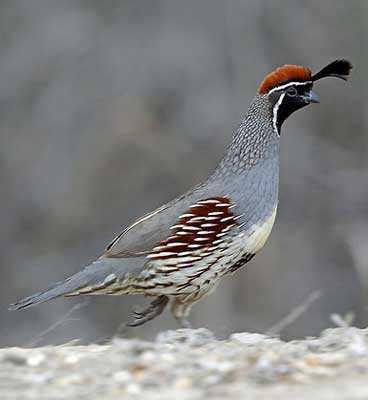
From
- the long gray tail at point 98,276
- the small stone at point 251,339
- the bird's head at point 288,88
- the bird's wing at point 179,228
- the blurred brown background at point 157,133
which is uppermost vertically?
the blurred brown background at point 157,133

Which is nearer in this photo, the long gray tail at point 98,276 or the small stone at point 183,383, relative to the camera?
the small stone at point 183,383

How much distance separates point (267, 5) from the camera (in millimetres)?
17219

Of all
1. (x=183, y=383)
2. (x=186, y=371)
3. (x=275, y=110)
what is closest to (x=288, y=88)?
(x=275, y=110)

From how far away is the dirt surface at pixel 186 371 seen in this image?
5.16m

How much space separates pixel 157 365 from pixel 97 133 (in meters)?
12.0

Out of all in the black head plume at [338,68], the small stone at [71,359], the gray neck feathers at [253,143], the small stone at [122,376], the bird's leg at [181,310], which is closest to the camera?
the small stone at [122,376]

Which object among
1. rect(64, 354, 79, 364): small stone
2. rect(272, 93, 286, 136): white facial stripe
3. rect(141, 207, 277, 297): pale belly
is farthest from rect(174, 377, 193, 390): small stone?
rect(272, 93, 286, 136): white facial stripe

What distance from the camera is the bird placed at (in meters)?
7.51

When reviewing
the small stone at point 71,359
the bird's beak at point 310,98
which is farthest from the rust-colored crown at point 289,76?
the small stone at point 71,359

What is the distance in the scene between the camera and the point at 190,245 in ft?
24.7

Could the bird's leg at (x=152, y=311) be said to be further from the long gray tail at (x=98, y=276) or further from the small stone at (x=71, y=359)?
the small stone at (x=71, y=359)

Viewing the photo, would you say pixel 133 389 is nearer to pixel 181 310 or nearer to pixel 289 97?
pixel 181 310

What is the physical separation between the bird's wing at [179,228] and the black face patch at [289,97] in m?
0.81

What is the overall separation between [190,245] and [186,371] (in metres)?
2.15
